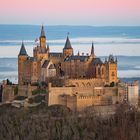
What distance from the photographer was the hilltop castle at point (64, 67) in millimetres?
38500

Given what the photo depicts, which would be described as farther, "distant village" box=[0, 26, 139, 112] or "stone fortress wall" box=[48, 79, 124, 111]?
"distant village" box=[0, 26, 139, 112]

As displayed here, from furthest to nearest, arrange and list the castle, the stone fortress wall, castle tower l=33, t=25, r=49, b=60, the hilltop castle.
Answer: castle tower l=33, t=25, r=49, b=60 → the hilltop castle → the castle → the stone fortress wall

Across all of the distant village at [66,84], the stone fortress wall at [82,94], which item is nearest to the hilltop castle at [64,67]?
the distant village at [66,84]

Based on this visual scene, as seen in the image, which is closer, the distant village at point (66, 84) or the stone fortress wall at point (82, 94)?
the stone fortress wall at point (82, 94)

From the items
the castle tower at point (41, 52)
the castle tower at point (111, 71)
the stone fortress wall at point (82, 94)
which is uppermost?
the castle tower at point (41, 52)

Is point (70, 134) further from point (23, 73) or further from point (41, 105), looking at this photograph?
point (23, 73)

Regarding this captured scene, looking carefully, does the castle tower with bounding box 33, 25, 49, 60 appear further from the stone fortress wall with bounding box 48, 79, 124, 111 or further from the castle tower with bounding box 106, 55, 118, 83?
the castle tower with bounding box 106, 55, 118, 83

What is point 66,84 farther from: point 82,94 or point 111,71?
point 111,71

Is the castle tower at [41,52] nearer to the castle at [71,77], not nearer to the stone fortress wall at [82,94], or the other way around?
the castle at [71,77]

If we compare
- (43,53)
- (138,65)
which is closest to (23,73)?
(43,53)

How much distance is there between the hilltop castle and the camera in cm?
3850

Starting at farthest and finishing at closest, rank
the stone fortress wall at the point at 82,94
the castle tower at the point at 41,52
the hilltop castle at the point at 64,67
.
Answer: the castle tower at the point at 41,52, the hilltop castle at the point at 64,67, the stone fortress wall at the point at 82,94

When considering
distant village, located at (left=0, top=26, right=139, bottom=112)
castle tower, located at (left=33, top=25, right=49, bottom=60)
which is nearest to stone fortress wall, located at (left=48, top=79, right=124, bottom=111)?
distant village, located at (left=0, top=26, right=139, bottom=112)

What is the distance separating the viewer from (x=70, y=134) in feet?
105
